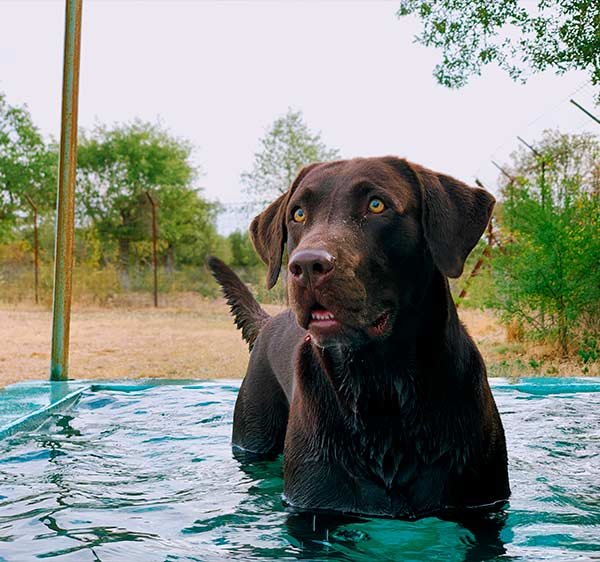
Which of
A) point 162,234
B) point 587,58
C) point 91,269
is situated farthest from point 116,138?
point 587,58

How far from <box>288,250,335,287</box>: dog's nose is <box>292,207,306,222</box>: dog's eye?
1.44 ft

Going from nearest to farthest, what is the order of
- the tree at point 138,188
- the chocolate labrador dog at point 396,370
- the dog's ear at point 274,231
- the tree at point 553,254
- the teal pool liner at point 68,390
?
the chocolate labrador dog at point 396,370, the dog's ear at point 274,231, the teal pool liner at point 68,390, the tree at point 553,254, the tree at point 138,188

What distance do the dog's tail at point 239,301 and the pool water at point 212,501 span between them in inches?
25.0

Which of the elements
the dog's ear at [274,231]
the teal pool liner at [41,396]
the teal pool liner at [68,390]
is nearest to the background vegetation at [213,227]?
the teal pool liner at [68,390]

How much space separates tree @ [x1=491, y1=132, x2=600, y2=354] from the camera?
8156 millimetres

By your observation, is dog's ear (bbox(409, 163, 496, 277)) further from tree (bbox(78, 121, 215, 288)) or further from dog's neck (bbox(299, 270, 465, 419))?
tree (bbox(78, 121, 215, 288))

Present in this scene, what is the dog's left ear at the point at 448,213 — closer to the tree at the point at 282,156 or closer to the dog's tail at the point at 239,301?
the dog's tail at the point at 239,301

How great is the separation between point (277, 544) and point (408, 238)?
1048mm

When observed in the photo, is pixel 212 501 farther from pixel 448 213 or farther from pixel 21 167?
pixel 21 167

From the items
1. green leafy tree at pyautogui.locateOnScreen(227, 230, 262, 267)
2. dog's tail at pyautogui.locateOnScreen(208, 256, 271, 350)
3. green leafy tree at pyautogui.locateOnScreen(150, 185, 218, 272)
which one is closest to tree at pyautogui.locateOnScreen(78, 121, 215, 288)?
green leafy tree at pyautogui.locateOnScreen(150, 185, 218, 272)

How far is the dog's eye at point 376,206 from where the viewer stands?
2564 mm

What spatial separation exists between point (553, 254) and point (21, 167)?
18619mm

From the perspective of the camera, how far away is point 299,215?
9.08 ft

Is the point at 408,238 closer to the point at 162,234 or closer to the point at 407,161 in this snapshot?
the point at 407,161
